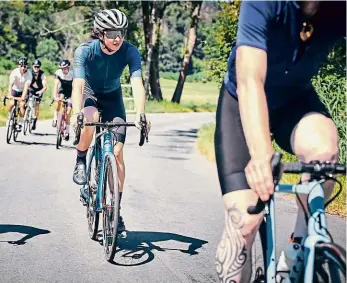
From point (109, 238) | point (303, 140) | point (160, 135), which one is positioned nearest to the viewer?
point (303, 140)

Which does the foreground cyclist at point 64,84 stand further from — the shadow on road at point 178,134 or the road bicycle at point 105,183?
the road bicycle at point 105,183

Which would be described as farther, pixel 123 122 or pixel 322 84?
pixel 322 84

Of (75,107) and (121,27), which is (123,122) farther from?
(121,27)

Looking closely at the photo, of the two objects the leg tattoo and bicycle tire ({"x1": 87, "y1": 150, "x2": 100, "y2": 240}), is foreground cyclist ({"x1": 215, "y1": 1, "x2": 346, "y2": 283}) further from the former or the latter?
bicycle tire ({"x1": 87, "y1": 150, "x2": 100, "y2": 240})

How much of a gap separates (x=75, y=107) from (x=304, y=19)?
10.2ft

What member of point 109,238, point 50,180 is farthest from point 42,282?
point 50,180

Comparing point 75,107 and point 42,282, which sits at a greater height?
point 75,107

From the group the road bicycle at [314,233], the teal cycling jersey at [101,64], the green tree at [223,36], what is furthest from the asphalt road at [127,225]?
the green tree at [223,36]

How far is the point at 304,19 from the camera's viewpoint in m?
2.88

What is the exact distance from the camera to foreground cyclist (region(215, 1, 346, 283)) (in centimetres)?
283

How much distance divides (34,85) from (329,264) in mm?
14721

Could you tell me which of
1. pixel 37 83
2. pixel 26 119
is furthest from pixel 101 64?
pixel 37 83

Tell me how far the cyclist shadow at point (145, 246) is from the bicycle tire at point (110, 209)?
137 mm

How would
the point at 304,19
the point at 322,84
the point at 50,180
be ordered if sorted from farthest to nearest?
the point at 322,84, the point at 50,180, the point at 304,19
